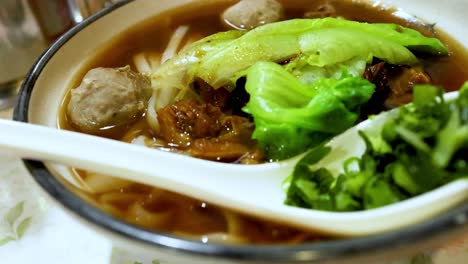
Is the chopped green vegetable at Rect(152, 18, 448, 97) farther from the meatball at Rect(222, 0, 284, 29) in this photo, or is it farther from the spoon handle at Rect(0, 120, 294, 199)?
the spoon handle at Rect(0, 120, 294, 199)

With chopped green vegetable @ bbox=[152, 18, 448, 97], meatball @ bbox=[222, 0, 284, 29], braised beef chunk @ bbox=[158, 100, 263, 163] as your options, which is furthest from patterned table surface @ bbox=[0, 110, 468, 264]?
meatball @ bbox=[222, 0, 284, 29]

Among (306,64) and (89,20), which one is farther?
(89,20)

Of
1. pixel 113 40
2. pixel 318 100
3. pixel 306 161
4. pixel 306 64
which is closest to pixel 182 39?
pixel 113 40

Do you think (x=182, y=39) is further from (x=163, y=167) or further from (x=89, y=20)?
(x=163, y=167)

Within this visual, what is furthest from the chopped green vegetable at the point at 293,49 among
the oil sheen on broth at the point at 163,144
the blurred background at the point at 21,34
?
the blurred background at the point at 21,34

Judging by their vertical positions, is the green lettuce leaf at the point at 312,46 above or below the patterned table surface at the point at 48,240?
above

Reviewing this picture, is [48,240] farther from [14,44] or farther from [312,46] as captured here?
[14,44]

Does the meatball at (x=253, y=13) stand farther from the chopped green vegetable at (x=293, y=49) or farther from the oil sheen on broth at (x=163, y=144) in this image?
the chopped green vegetable at (x=293, y=49)
